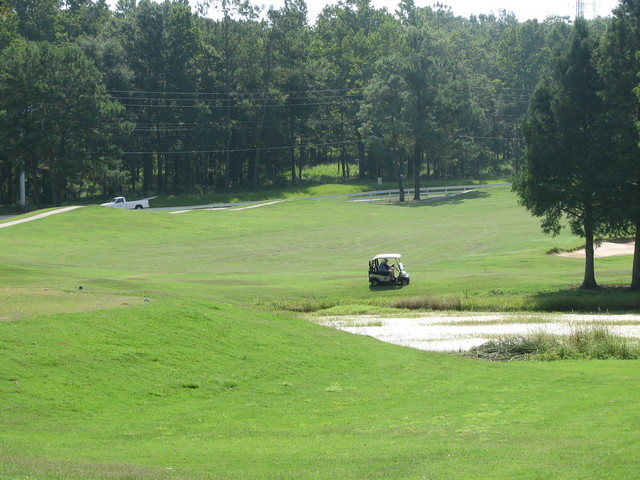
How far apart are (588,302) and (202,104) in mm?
85835

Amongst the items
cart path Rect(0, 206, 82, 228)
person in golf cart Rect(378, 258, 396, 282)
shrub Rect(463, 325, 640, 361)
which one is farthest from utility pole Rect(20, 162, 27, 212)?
shrub Rect(463, 325, 640, 361)

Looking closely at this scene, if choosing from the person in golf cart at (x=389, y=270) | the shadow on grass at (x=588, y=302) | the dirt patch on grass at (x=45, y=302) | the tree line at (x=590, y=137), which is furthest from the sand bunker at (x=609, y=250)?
the dirt patch on grass at (x=45, y=302)

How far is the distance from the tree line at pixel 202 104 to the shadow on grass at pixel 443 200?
4.37 meters

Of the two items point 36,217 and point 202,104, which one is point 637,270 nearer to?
point 36,217

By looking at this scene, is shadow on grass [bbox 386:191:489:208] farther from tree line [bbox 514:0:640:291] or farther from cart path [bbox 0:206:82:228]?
tree line [bbox 514:0:640:291]

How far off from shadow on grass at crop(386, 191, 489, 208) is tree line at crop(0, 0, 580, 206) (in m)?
4.37

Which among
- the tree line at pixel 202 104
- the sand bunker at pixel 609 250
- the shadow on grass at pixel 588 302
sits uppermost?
the tree line at pixel 202 104

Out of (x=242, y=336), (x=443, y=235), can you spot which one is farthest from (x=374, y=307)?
(x=443, y=235)

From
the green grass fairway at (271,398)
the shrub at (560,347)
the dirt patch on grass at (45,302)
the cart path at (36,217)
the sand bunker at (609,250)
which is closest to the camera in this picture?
the green grass fairway at (271,398)

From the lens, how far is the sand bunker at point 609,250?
2371 inches

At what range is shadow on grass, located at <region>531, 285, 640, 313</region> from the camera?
132 feet

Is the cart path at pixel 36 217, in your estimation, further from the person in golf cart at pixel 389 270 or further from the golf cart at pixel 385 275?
the person in golf cart at pixel 389 270

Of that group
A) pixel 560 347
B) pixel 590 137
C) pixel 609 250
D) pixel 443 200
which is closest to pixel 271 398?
pixel 560 347

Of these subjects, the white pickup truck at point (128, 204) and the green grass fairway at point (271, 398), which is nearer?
the green grass fairway at point (271, 398)
